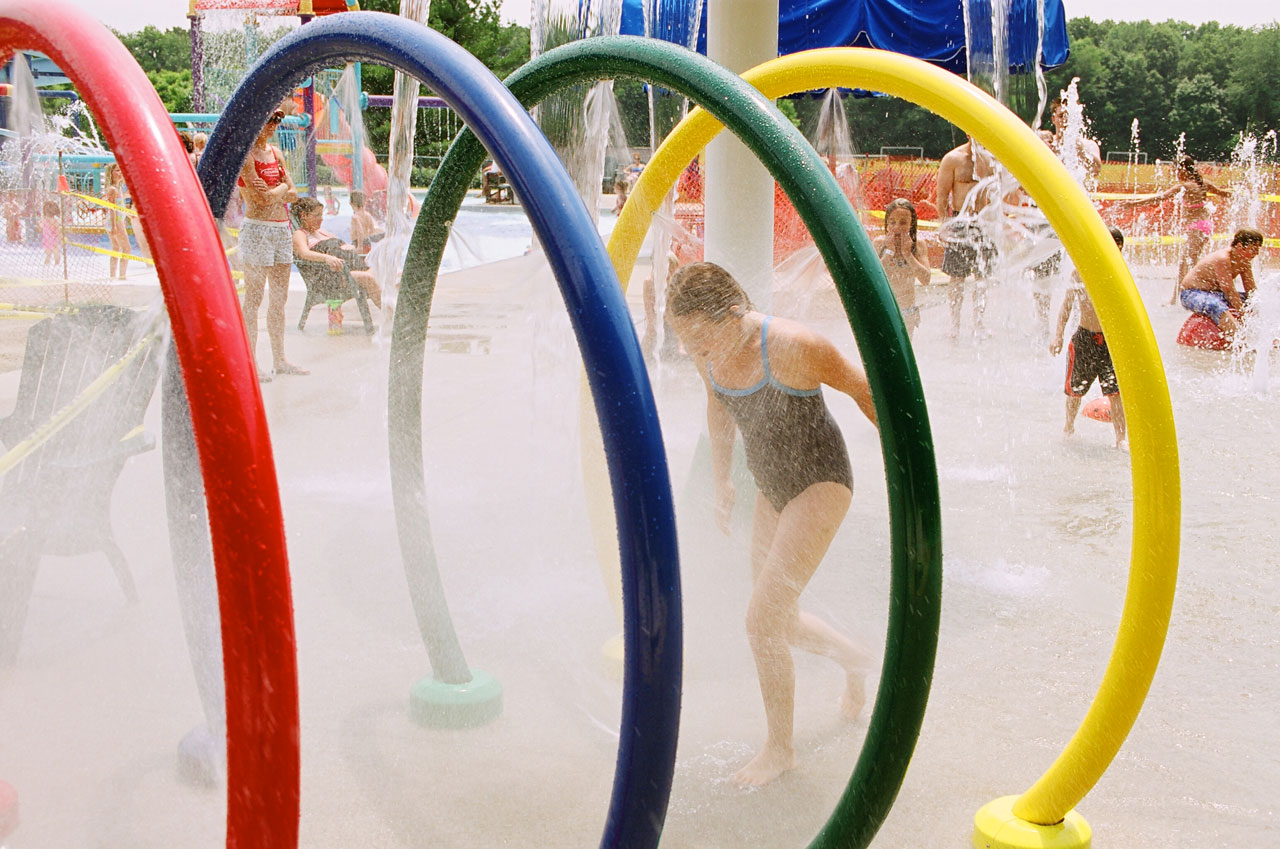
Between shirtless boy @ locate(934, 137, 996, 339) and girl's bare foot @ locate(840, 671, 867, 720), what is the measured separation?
681 cm

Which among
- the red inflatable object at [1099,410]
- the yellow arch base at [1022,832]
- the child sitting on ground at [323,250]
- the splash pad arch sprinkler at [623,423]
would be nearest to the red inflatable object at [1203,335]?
the red inflatable object at [1099,410]

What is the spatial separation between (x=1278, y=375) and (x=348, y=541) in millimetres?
7902

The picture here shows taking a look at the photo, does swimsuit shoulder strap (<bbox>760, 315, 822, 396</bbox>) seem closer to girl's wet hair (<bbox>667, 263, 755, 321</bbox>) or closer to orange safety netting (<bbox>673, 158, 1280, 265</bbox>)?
girl's wet hair (<bbox>667, 263, 755, 321</bbox>)

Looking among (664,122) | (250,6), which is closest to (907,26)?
(664,122)

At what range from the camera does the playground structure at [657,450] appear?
1677 millimetres

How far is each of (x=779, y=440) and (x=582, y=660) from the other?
122cm

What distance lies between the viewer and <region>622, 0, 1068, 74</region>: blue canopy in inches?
373

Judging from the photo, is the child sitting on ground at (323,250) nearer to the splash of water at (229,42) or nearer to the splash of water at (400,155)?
the splash of water at (400,155)

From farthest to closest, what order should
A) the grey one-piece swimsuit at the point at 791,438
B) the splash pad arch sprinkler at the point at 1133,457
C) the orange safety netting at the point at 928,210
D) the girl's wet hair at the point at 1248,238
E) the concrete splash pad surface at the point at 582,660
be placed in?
the orange safety netting at the point at 928,210
the girl's wet hair at the point at 1248,238
the grey one-piece swimsuit at the point at 791,438
the concrete splash pad surface at the point at 582,660
the splash pad arch sprinkler at the point at 1133,457

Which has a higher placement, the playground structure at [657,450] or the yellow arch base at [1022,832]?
the playground structure at [657,450]

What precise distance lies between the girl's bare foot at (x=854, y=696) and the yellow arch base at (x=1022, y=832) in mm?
641

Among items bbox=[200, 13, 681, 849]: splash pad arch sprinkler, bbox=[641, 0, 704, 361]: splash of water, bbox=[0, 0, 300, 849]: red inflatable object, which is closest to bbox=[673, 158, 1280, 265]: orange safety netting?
bbox=[641, 0, 704, 361]: splash of water

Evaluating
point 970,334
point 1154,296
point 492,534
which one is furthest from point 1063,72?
point 492,534

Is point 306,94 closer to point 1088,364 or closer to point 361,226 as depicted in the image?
point 361,226
